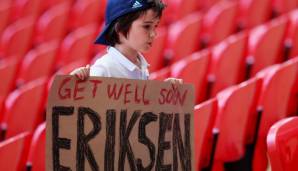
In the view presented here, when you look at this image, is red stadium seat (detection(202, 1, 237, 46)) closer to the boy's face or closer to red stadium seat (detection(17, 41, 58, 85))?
red stadium seat (detection(17, 41, 58, 85))

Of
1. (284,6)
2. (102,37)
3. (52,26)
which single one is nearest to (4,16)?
(52,26)

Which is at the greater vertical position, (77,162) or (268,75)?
(268,75)

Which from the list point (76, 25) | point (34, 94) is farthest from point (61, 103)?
point (76, 25)

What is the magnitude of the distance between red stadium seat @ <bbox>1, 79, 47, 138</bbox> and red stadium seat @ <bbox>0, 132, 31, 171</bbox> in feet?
1.03

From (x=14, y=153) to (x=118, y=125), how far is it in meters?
0.32

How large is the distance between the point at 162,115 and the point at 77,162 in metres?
0.15

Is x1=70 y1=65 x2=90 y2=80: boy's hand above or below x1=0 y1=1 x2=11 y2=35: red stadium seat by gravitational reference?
below

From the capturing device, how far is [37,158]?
117cm

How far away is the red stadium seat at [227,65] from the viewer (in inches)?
68.0

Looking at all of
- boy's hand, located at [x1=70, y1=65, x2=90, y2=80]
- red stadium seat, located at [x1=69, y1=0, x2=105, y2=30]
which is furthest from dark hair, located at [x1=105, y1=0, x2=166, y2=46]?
red stadium seat, located at [x1=69, y1=0, x2=105, y2=30]

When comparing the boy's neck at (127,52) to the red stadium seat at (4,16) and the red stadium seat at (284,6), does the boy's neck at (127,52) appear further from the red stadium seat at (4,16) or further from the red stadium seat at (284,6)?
the red stadium seat at (4,16)

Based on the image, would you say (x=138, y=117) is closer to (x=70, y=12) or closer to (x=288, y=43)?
(x=288, y=43)

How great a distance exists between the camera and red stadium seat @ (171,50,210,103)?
162 centimetres

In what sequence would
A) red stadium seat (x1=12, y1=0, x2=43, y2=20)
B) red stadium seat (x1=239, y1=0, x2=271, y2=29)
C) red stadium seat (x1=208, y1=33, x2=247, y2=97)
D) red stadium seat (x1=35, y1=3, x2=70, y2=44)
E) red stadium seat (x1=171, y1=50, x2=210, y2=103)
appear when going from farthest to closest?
red stadium seat (x1=12, y1=0, x2=43, y2=20) → red stadium seat (x1=35, y1=3, x2=70, y2=44) → red stadium seat (x1=239, y1=0, x2=271, y2=29) → red stadium seat (x1=208, y1=33, x2=247, y2=97) → red stadium seat (x1=171, y1=50, x2=210, y2=103)
